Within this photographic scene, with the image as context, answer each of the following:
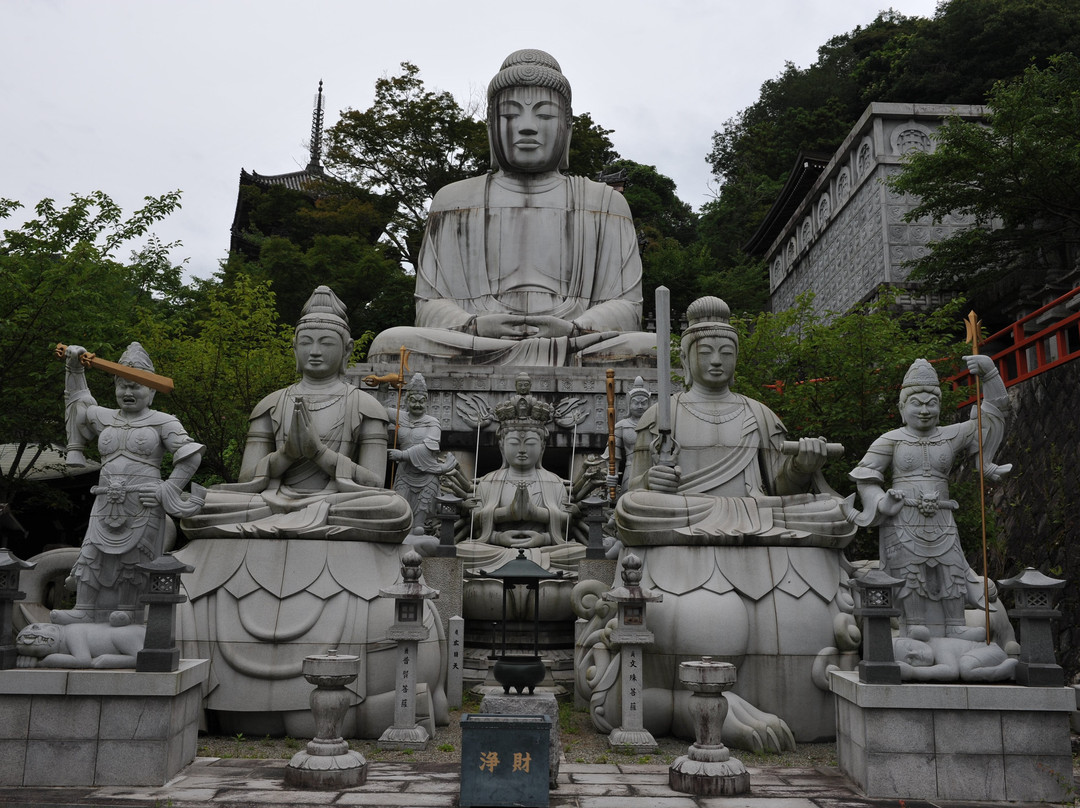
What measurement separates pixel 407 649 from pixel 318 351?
2.79 metres

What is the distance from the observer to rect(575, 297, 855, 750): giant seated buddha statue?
6570 millimetres

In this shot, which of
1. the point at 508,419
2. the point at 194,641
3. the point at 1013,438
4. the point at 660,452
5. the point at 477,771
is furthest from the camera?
the point at 1013,438

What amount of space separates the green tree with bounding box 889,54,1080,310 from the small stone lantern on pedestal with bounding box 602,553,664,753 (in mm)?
12937

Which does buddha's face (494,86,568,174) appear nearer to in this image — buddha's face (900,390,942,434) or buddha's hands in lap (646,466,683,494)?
buddha's hands in lap (646,466,683,494)

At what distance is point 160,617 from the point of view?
5527 mm

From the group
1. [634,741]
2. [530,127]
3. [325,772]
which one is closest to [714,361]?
[634,741]

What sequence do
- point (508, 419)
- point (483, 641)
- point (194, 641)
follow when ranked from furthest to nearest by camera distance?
point (508, 419)
point (483, 641)
point (194, 641)

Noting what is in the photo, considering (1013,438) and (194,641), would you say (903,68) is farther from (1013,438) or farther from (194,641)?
(194,641)

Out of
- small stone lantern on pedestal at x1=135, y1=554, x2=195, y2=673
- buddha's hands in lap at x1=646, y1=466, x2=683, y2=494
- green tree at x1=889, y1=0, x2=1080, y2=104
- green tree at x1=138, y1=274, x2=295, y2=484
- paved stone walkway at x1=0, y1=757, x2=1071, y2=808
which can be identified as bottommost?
paved stone walkway at x1=0, y1=757, x2=1071, y2=808

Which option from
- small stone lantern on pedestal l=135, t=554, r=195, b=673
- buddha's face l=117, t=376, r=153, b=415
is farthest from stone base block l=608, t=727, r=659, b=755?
buddha's face l=117, t=376, r=153, b=415

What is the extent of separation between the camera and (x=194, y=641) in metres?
6.66

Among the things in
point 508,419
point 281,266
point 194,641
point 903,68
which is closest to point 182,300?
point 281,266

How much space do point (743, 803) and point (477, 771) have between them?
1432mm

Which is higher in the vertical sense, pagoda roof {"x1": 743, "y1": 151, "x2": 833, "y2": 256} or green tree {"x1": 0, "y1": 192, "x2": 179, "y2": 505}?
pagoda roof {"x1": 743, "y1": 151, "x2": 833, "y2": 256}
